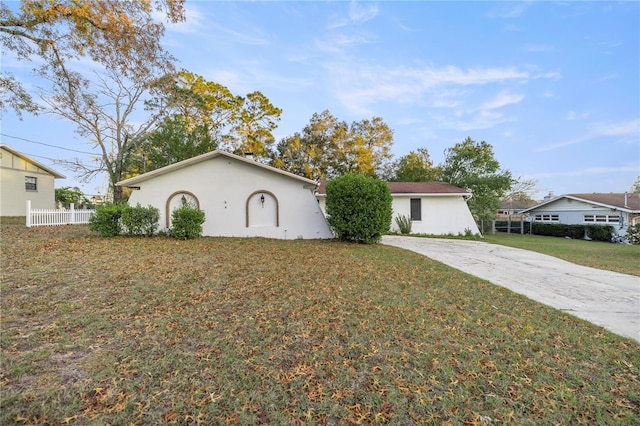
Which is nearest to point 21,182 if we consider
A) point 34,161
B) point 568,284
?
point 34,161

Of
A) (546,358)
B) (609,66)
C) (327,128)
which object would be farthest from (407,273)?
(327,128)

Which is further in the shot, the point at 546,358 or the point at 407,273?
the point at 407,273

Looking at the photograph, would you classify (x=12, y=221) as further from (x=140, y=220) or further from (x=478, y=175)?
(x=478, y=175)

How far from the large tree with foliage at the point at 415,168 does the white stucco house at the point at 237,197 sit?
1629cm

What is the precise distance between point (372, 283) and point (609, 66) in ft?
45.4

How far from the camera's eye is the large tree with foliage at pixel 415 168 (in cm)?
2572

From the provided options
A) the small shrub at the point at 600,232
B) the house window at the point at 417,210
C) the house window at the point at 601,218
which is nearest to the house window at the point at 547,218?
the house window at the point at 601,218

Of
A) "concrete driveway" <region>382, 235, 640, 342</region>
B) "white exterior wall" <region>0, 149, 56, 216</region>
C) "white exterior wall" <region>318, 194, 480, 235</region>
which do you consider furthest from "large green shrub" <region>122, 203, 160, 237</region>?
"white exterior wall" <region>0, 149, 56, 216</region>

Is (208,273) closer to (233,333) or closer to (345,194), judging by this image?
(233,333)

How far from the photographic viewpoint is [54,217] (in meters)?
14.1

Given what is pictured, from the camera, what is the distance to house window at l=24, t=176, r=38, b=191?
1888cm

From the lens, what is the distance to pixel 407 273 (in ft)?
21.2

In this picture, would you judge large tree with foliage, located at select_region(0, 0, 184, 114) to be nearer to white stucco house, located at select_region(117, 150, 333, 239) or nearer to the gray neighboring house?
white stucco house, located at select_region(117, 150, 333, 239)

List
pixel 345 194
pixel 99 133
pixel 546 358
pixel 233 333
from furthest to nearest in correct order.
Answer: pixel 99 133 → pixel 345 194 → pixel 233 333 → pixel 546 358
